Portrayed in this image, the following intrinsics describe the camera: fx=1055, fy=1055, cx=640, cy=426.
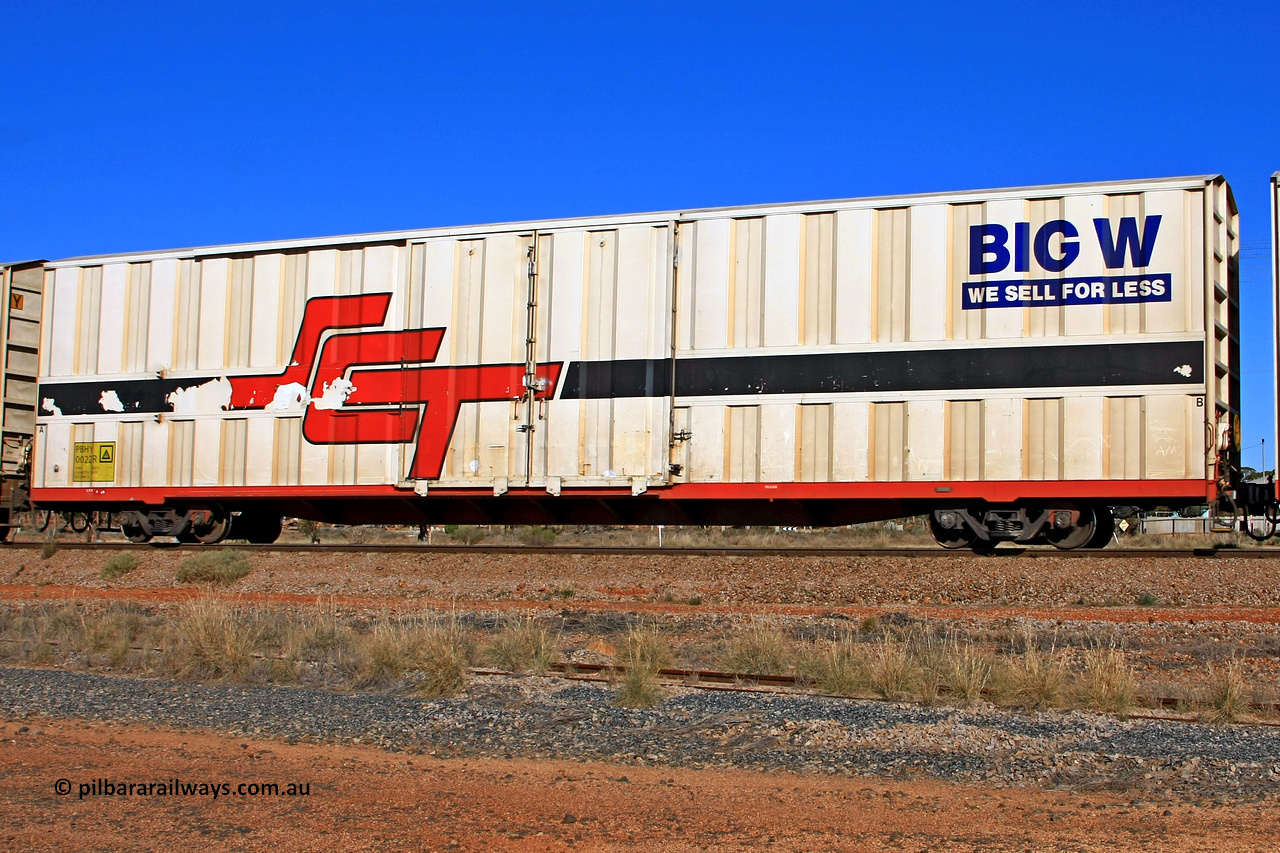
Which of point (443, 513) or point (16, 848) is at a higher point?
point (443, 513)

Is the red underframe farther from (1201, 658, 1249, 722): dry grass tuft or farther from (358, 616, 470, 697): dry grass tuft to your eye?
(1201, 658, 1249, 722): dry grass tuft

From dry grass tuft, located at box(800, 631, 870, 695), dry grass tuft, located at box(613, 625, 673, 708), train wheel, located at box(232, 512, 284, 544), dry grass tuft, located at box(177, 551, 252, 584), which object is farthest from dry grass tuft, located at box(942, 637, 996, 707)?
train wheel, located at box(232, 512, 284, 544)

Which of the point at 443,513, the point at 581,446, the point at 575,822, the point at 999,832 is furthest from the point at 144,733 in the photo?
the point at 443,513

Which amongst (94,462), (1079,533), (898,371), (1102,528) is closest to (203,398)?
(94,462)

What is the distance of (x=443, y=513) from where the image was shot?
1470cm

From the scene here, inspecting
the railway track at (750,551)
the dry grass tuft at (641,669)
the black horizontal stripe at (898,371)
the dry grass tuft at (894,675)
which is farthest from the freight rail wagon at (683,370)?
the dry grass tuft at (894,675)

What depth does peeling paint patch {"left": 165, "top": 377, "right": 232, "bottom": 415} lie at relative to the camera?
48.1ft

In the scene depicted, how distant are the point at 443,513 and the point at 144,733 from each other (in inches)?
320

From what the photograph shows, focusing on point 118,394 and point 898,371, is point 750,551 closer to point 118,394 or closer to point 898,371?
point 898,371

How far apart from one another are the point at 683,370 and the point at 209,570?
681cm

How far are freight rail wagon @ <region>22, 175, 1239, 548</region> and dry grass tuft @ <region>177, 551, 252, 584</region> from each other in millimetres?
997

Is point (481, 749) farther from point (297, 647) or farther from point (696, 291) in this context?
point (696, 291)

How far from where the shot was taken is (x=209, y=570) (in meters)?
13.9

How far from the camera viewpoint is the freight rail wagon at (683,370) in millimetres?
11703
